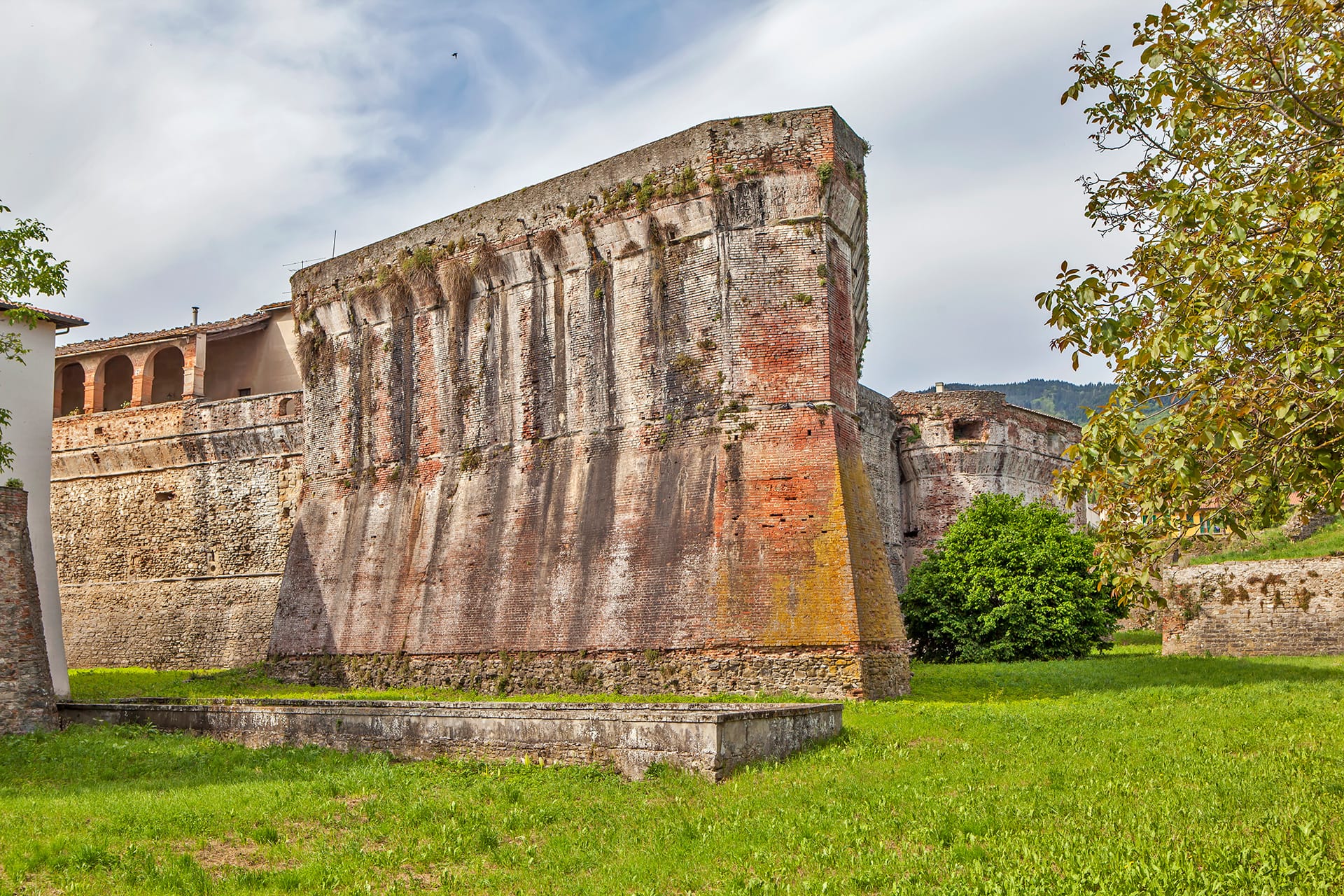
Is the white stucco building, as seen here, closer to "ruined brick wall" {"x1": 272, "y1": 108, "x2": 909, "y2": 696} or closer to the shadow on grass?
"ruined brick wall" {"x1": 272, "y1": 108, "x2": 909, "y2": 696}

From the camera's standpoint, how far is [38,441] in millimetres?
17641

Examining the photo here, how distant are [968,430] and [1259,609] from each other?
398 inches

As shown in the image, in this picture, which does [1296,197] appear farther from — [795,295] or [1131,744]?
[795,295]

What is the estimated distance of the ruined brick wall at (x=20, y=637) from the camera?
13469 millimetres

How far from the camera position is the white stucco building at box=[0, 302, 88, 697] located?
17.0m

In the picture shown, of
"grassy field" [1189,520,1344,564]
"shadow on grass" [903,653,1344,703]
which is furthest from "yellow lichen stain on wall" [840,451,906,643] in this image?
"grassy field" [1189,520,1344,564]

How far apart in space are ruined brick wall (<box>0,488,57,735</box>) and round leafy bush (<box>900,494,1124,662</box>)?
16.5 meters

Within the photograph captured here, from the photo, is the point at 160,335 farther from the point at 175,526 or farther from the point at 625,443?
the point at 625,443

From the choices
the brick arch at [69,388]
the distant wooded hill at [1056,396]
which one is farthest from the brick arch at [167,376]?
the distant wooded hill at [1056,396]

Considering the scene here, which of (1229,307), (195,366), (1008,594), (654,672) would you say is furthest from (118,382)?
(1229,307)

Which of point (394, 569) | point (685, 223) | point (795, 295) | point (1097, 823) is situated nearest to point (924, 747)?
point (1097, 823)

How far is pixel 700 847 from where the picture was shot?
684 centimetres

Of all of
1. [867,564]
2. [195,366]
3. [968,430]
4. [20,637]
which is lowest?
[20,637]

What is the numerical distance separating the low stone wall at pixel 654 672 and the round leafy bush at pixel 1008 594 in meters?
8.25
